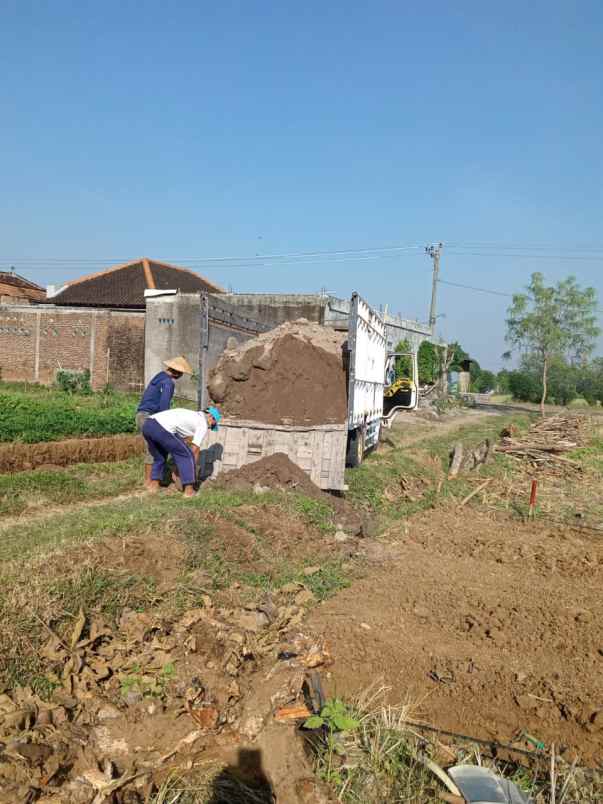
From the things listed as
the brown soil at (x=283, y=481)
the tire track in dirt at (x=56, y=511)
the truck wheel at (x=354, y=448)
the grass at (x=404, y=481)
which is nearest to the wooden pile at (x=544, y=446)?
the grass at (x=404, y=481)

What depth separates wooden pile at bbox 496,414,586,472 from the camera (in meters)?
13.0

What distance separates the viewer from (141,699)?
3594 mm

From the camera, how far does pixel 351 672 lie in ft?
13.3

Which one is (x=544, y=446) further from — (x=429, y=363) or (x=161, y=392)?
(x=429, y=363)

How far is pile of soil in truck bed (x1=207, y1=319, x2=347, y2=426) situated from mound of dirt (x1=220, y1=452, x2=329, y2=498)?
811 mm

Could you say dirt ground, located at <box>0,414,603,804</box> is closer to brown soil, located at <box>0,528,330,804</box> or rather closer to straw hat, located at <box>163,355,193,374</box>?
brown soil, located at <box>0,528,330,804</box>

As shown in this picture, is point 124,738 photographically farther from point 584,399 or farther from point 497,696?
point 584,399

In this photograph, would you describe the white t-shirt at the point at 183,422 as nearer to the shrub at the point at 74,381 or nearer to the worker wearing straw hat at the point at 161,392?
the worker wearing straw hat at the point at 161,392

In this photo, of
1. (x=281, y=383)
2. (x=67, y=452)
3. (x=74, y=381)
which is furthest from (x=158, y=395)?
(x=74, y=381)

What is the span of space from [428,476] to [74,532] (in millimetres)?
6830

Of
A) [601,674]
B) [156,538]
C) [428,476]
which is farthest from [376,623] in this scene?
[428,476]

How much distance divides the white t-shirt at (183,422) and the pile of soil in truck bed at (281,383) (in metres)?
1.14

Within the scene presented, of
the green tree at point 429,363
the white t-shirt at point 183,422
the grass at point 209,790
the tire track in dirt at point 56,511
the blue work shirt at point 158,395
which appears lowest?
the grass at point 209,790

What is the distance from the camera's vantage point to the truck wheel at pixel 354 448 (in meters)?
8.79
